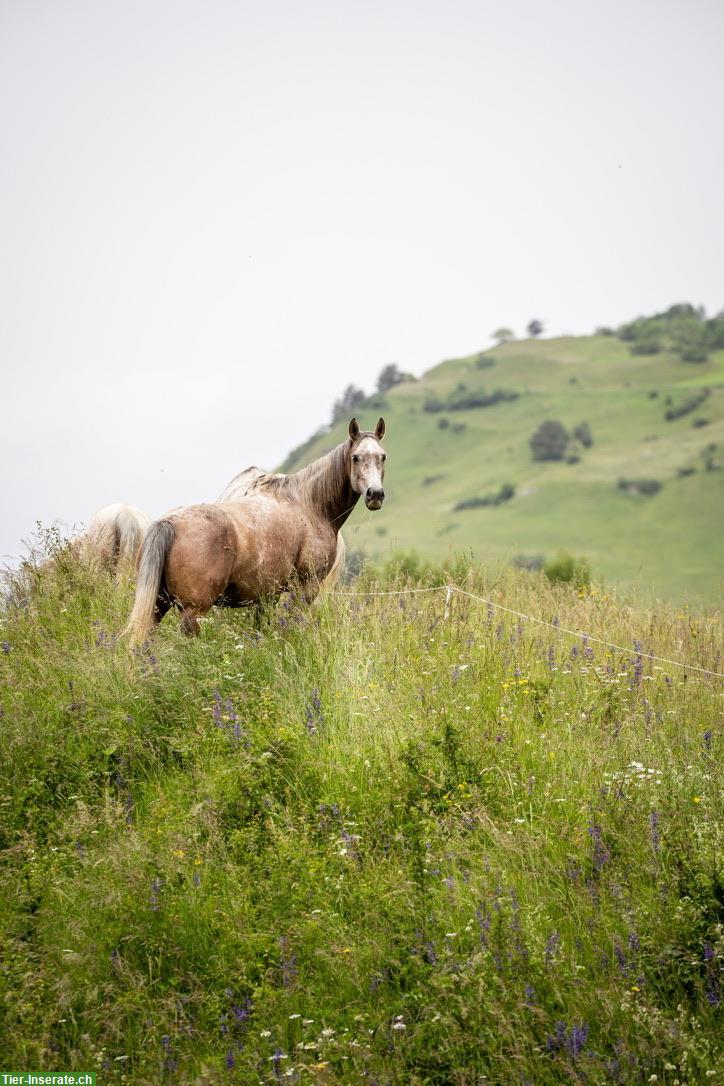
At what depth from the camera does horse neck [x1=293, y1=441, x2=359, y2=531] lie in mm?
9414

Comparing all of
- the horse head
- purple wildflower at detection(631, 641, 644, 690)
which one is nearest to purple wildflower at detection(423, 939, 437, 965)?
purple wildflower at detection(631, 641, 644, 690)

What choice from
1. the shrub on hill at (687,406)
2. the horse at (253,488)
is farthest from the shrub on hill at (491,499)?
the horse at (253,488)

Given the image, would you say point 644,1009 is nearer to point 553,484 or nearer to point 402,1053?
point 402,1053

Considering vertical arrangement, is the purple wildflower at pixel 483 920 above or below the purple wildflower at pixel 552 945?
above

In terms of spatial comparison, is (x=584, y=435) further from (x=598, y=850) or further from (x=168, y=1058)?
(x=168, y=1058)

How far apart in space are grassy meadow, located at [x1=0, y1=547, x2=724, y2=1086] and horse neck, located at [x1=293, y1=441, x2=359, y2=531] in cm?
118

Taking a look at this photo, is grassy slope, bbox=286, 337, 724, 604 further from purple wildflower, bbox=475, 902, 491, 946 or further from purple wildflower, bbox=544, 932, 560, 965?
→ purple wildflower, bbox=544, 932, 560, 965

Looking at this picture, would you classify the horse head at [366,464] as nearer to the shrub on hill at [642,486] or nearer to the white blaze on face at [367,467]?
the white blaze on face at [367,467]

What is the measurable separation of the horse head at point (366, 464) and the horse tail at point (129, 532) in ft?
12.5

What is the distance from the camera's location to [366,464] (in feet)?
29.6

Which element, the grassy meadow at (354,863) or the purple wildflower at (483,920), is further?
the purple wildflower at (483,920)

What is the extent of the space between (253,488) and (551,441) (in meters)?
172

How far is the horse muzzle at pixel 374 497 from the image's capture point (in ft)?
28.2

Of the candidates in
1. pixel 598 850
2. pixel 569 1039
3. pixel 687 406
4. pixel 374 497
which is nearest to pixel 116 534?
pixel 374 497
